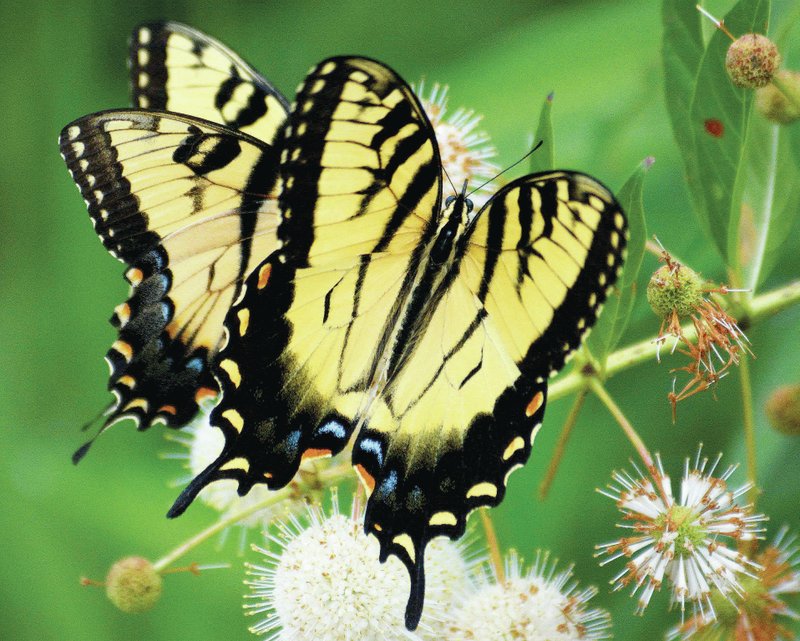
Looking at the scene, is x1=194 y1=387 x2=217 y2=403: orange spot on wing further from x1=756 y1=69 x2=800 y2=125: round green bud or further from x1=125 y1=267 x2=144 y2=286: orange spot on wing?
x1=756 y1=69 x2=800 y2=125: round green bud

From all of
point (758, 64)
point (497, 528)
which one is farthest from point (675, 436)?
point (758, 64)

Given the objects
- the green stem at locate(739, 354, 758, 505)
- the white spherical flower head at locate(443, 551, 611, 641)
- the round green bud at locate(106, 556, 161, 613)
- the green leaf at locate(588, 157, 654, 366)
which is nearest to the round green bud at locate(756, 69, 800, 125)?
the green leaf at locate(588, 157, 654, 366)

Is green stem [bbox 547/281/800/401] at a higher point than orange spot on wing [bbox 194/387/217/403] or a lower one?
higher

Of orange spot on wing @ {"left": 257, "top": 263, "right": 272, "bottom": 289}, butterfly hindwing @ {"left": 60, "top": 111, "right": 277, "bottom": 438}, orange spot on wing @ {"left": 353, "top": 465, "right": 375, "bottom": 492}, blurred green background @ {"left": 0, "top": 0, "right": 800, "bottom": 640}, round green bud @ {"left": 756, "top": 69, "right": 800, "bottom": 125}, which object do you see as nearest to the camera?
round green bud @ {"left": 756, "top": 69, "right": 800, "bottom": 125}

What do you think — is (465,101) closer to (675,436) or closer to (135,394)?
(675,436)

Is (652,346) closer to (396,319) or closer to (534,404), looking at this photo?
(534,404)
